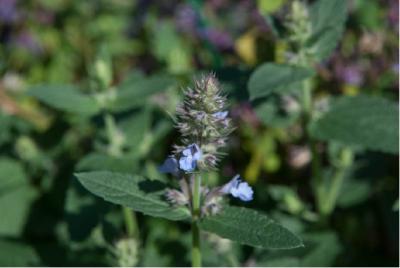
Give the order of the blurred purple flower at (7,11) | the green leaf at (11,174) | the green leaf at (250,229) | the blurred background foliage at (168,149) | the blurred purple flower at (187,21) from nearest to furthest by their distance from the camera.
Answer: the green leaf at (250,229), the blurred background foliage at (168,149), the green leaf at (11,174), the blurred purple flower at (187,21), the blurred purple flower at (7,11)

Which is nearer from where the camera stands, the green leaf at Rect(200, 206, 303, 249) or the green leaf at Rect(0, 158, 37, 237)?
the green leaf at Rect(200, 206, 303, 249)

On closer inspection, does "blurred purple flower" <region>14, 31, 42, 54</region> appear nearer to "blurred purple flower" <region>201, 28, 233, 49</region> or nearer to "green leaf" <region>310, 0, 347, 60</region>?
"blurred purple flower" <region>201, 28, 233, 49</region>

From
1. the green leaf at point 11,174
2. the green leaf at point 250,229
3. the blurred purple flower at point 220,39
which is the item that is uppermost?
the blurred purple flower at point 220,39

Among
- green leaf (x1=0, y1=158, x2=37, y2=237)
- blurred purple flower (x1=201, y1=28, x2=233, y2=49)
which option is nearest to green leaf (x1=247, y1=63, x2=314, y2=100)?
green leaf (x1=0, y1=158, x2=37, y2=237)

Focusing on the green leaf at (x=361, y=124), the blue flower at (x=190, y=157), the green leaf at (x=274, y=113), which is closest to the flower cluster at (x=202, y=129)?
the blue flower at (x=190, y=157)

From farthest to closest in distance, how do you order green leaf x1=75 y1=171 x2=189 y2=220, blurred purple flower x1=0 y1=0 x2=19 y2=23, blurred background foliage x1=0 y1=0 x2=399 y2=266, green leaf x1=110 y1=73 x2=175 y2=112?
1. blurred purple flower x1=0 y1=0 x2=19 y2=23
2. green leaf x1=110 y1=73 x2=175 y2=112
3. blurred background foliage x1=0 y1=0 x2=399 y2=266
4. green leaf x1=75 y1=171 x2=189 y2=220

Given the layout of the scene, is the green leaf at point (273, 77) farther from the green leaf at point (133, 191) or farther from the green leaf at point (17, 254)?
the green leaf at point (17, 254)

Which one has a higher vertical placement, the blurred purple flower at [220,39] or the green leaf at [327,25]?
the blurred purple flower at [220,39]
